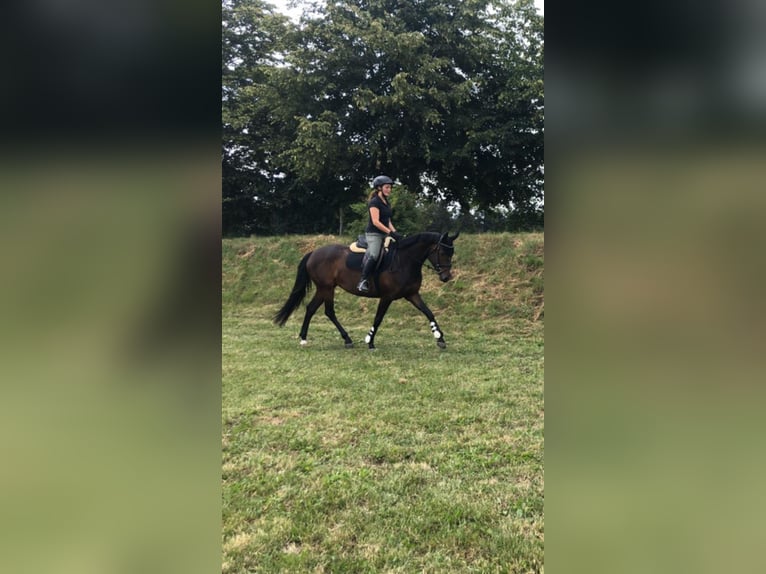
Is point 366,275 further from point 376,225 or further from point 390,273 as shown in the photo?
point 376,225

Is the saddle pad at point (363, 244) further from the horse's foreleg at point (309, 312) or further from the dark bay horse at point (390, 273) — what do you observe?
the horse's foreleg at point (309, 312)

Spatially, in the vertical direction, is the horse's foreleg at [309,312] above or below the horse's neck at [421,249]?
below

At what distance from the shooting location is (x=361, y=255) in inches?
311

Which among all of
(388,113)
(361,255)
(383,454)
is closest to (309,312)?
(361,255)

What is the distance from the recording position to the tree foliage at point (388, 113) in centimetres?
1636

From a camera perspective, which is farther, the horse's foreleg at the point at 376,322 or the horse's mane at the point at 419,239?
the horse's foreleg at the point at 376,322

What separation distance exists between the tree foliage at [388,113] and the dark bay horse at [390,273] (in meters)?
8.43

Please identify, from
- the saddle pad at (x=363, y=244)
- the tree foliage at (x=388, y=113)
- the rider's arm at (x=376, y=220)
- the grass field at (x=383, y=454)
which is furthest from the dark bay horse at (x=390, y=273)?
the tree foliage at (x=388, y=113)

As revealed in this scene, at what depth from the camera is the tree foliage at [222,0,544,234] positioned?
16.4 m

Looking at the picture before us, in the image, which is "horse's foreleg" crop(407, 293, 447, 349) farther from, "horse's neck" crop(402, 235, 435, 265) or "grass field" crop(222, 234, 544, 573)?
"horse's neck" crop(402, 235, 435, 265)

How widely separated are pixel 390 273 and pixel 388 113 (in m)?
10.9
